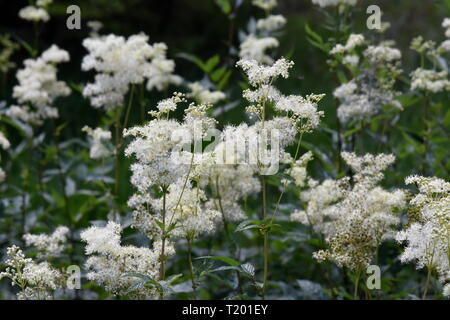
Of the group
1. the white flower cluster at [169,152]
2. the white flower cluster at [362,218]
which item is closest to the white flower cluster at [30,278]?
the white flower cluster at [169,152]

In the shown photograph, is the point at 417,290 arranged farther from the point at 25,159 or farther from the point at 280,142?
the point at 25,159

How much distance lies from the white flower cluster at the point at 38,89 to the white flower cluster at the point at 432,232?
288cm

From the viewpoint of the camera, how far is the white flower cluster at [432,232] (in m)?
2.36

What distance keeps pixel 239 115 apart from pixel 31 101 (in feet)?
11.5

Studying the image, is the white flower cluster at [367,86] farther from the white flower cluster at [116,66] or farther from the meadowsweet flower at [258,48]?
the white flower cluster at [116,66]

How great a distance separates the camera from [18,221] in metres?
4.83

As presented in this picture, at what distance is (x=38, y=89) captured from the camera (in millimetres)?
4520

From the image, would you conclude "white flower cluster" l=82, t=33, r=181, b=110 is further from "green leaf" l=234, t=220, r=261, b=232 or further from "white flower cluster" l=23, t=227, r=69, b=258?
"green leaf" l=234, t=220, r=261, b=232

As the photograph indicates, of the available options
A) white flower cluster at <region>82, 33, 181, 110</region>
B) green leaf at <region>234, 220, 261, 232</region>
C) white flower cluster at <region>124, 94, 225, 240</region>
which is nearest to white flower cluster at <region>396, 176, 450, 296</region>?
green leaf at <region>234, 220, 261, 232</region>

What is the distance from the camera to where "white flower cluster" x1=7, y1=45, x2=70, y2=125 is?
14.4 ft

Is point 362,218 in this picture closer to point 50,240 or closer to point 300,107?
point 300,107

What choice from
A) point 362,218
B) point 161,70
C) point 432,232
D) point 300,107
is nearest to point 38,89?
point 161,70

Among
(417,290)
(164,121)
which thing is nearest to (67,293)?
(164,121)

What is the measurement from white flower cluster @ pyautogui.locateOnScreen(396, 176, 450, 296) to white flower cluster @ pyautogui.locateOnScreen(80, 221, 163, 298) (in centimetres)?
112
